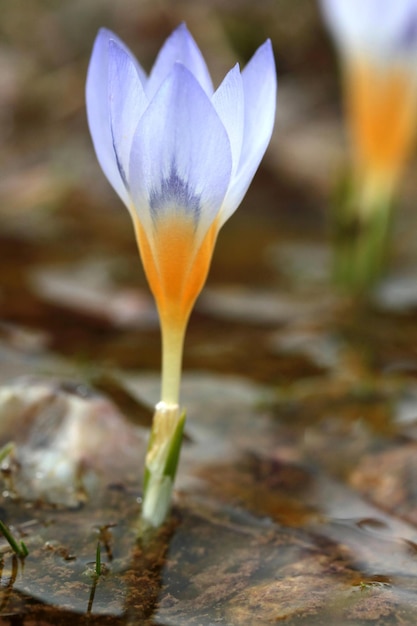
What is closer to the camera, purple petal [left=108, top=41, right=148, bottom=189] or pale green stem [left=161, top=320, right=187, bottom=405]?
purple petal [left=108, top=41, right=148, bottom=189]

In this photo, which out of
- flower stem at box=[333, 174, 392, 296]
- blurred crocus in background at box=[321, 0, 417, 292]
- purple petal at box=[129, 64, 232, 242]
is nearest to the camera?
purple petal at box=[129, 64, 232, 242]

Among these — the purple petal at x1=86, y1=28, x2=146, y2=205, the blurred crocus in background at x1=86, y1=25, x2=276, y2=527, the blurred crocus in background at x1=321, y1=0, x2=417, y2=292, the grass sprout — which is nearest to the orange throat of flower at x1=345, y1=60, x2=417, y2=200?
the blurred crocus in background at x1=321, y1=0, x2=417, y2=292

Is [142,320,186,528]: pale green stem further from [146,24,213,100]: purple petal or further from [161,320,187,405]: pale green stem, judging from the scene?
[146,24,213,100]: purple petal

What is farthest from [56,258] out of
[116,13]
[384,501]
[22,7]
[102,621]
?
[22,7]

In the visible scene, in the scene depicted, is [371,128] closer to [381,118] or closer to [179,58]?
[381,118]

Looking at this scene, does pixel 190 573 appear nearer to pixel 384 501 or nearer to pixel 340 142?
pixel 384 501

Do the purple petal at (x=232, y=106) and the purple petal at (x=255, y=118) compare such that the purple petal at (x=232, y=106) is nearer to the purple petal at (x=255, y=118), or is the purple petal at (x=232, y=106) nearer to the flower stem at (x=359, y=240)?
the purple petal at (x=255, y=118)

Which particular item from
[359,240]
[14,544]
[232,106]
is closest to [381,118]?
[359,240]
